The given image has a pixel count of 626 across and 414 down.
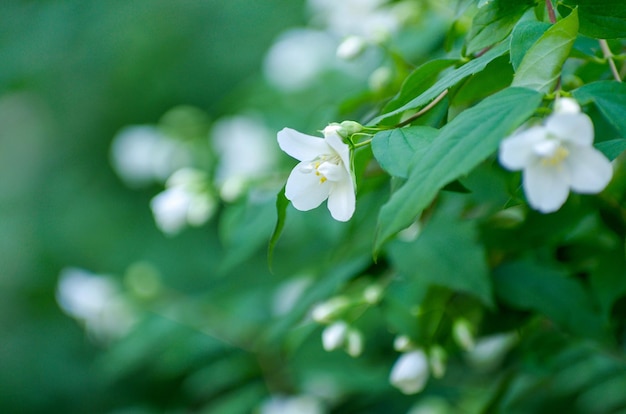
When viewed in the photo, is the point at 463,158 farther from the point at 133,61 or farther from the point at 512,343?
the point at 133,61

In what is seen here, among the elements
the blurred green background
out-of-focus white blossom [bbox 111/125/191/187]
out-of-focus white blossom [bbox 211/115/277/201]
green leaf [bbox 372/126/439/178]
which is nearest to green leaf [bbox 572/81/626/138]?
green leaf [bbox 372/126/439/178]

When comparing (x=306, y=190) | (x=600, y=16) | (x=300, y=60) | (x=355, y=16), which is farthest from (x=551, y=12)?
(x=300, y=60)

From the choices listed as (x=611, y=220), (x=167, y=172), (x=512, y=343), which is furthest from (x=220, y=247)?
(x=611, y=220)

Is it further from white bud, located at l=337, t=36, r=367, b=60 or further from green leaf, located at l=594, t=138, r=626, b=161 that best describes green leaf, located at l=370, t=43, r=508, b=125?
white bud, located at l=337, t=36, r=367, b=60

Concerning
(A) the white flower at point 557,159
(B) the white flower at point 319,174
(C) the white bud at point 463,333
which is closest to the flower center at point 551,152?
(A) the white flower at point 557,159

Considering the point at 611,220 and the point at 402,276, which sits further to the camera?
the point at 402,276

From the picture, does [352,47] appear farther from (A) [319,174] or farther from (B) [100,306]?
(B) [100,306]
